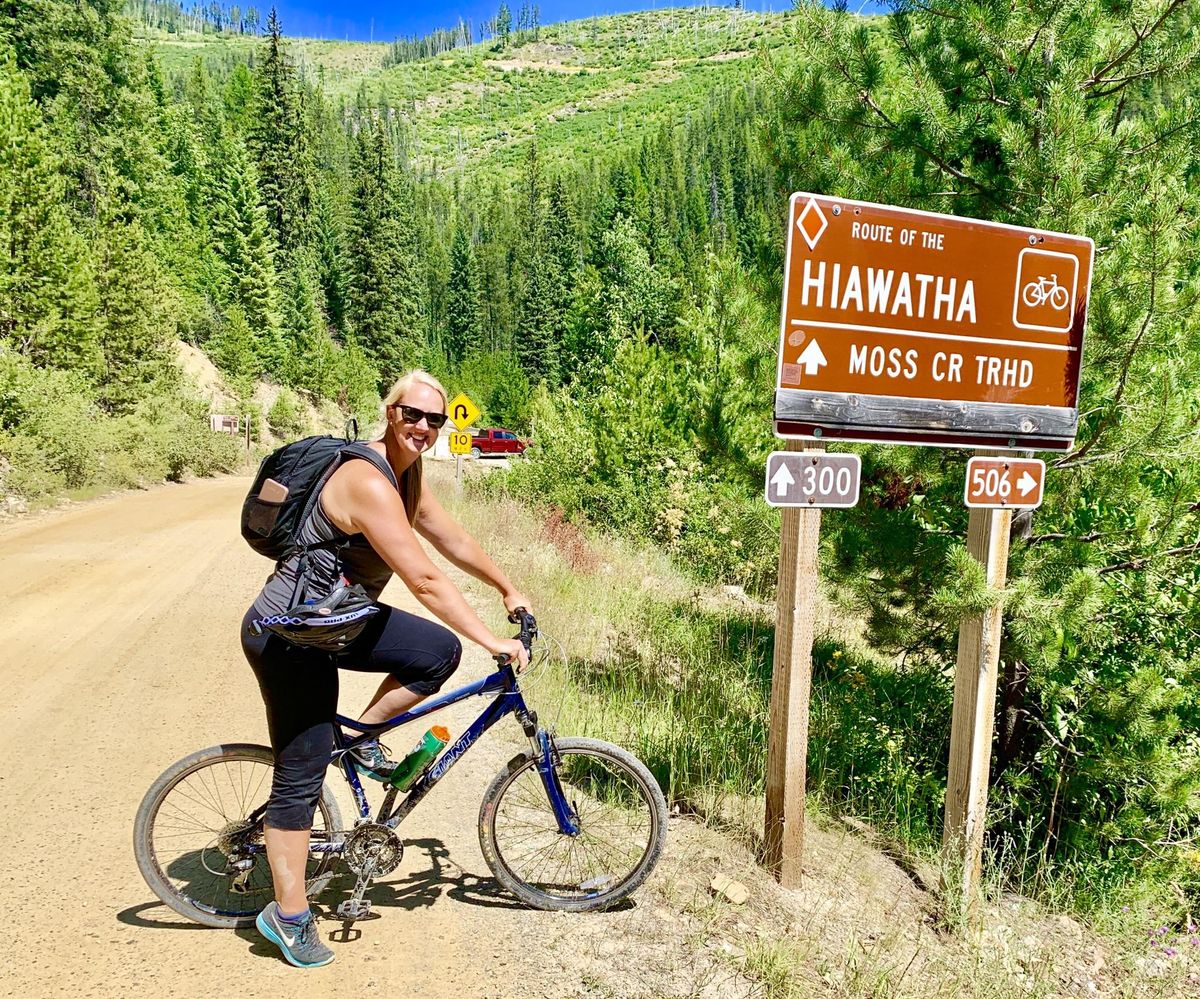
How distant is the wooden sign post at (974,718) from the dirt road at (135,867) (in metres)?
1.59

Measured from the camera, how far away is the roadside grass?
3.37 m

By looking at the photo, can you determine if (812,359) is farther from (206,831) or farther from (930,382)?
(206,831)

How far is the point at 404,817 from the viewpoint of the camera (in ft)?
11.2

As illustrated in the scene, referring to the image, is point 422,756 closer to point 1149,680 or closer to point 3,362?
point 1149,680

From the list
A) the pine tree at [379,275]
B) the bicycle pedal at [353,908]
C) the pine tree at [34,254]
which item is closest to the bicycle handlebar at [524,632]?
the bicycle pedal at [353,908]

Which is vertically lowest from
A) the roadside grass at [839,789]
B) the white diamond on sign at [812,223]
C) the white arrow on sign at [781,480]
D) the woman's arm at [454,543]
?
the roadside grass at [839,789]

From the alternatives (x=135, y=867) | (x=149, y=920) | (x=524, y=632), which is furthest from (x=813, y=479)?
(x=135, y=867)

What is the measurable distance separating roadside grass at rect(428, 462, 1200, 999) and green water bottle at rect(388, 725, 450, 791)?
2.12 feet

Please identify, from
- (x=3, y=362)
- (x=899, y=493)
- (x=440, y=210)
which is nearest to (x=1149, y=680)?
(x=899, y=493)

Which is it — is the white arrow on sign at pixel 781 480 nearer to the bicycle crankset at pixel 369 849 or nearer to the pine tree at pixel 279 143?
the bicycle crankset at pixel 369 849

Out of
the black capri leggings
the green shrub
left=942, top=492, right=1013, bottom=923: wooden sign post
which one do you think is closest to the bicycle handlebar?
the black capri leggings

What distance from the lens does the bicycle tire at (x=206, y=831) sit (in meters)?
3.26

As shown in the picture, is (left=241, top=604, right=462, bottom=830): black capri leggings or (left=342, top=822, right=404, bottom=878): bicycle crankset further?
(left=342, top=822, right=404, bottom=878): bicycle crankset

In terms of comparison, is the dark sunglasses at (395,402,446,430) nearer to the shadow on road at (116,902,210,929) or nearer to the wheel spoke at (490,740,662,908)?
the wheel spoke at (490,740,662,908)
